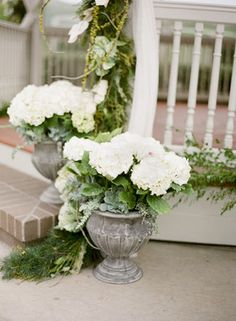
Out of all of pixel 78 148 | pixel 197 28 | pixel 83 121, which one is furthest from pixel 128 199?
pixel 197 28

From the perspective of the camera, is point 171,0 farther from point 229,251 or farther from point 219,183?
point 229,251

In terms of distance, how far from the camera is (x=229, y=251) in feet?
8.61

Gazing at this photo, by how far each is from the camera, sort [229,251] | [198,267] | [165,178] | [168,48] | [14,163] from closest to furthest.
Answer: [165,178]
[198,267]
[229,251]
[14,163]
[168,48]

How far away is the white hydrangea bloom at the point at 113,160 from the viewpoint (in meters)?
1.89

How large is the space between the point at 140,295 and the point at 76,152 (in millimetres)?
747

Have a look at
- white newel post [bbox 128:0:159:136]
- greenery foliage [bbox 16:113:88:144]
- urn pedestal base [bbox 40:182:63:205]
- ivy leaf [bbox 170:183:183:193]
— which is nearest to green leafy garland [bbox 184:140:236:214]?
white newel post [bbox 128:0:159:136]

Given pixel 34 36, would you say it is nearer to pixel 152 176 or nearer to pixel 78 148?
pixel 78 148

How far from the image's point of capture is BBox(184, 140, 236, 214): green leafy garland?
95.5 inches

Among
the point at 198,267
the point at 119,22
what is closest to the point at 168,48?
the point at 119,22

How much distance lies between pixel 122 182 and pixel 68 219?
1.53 feet

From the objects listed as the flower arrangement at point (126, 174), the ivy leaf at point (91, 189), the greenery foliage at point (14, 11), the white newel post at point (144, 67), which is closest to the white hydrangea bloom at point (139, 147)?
the flower arrangement at point (126, 174)

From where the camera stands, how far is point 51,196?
2680 millimetres

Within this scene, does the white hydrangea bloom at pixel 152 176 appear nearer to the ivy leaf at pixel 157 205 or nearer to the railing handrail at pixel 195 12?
the ivy leaf at pixel 157 205

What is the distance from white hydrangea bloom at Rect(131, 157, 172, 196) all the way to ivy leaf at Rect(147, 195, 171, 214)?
0.06 metres
